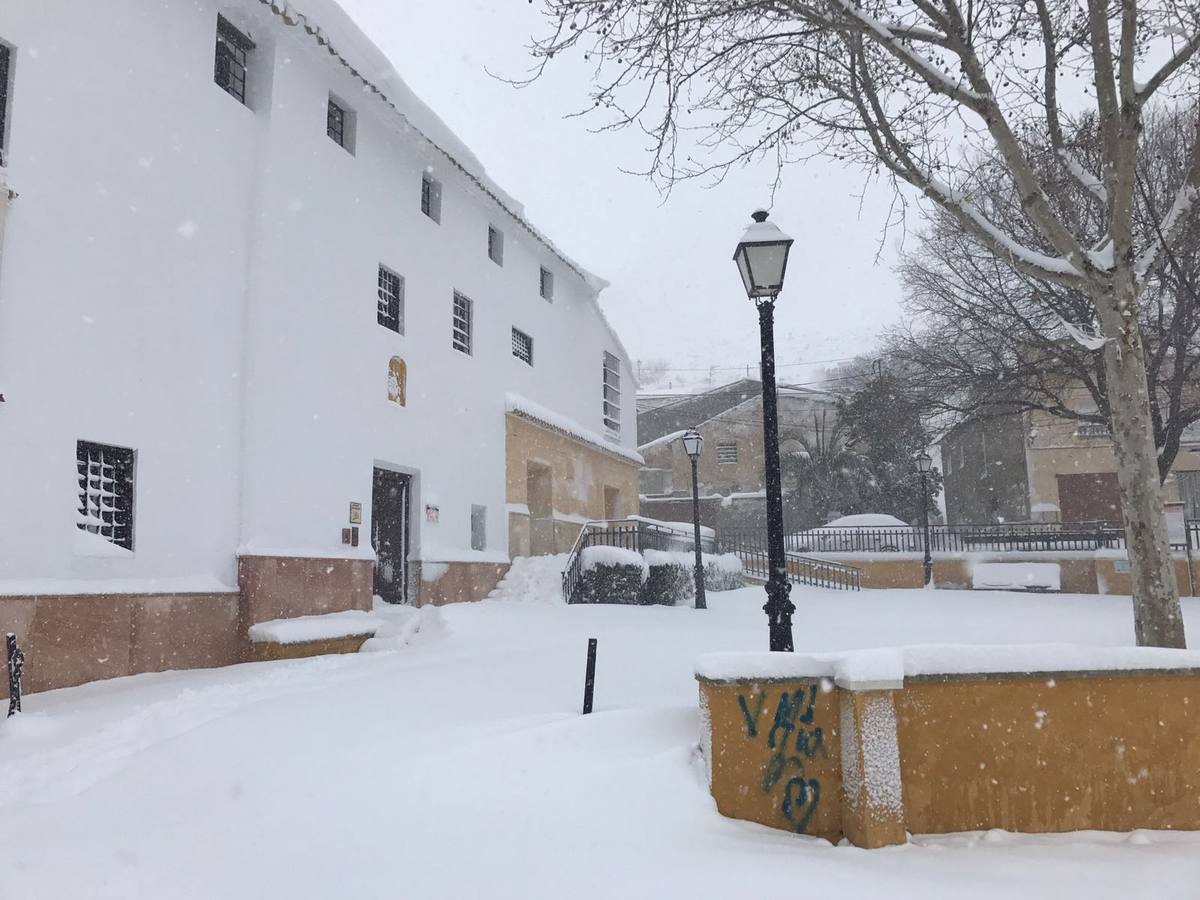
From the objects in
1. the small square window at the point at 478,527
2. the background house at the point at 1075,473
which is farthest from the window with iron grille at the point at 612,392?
the background house at the point at 1075,473

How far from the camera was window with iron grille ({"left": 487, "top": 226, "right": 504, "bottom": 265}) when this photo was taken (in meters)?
17.5

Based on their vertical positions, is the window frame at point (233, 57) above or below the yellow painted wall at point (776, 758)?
above

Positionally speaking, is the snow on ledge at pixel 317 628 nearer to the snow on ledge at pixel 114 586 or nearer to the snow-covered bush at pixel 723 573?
the snow on ledge at pixel 114 586

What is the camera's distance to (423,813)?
464 cm

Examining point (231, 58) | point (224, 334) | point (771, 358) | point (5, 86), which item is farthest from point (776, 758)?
point (231, 58)

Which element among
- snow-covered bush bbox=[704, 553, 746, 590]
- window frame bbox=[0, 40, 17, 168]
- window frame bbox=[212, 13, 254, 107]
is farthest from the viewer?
snow-covered bush bbox=[704, 553, 746, 590]

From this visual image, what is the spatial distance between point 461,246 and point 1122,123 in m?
11.3

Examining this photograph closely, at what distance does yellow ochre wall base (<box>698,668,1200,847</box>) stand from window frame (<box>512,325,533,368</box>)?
45.8 ft

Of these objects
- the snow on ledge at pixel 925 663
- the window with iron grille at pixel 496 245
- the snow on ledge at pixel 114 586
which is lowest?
the snow on ledge at pixel 925 663

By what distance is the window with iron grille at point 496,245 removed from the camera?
1753 cm

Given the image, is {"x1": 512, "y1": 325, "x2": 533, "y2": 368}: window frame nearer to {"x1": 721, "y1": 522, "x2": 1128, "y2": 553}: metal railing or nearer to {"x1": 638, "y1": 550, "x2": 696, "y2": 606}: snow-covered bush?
{"x1": 638, "y1": 550, "x2": 696, "y2": 606}: snow-covered bush

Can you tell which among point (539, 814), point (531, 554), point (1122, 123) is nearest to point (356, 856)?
point (539, 814)

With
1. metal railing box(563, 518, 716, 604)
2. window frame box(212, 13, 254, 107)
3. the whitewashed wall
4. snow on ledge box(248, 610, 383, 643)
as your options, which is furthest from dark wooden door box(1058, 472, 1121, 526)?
window frame box(212, 13, 254, 107)

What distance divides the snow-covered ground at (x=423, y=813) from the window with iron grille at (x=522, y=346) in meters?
11.0
